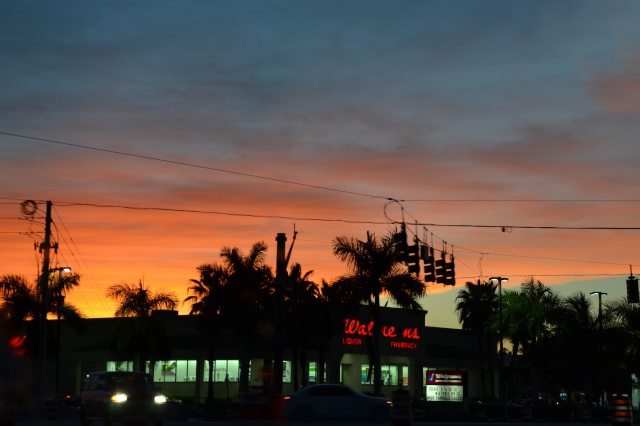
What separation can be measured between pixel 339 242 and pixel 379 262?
107 inches

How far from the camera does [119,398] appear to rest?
29.3m

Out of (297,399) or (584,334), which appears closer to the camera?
(297,399)

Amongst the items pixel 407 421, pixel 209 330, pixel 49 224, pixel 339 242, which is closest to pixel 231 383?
pixel 209 330

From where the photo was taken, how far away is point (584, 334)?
256ft

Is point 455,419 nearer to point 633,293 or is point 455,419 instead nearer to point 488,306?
point 633,293

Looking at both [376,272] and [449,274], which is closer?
[449,274]

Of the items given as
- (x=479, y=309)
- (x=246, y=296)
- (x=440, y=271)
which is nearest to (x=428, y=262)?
(x=440, y=271)

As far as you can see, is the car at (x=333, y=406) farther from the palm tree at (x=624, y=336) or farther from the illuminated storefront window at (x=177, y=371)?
the illuminated storefront window at (x=177, y=371)

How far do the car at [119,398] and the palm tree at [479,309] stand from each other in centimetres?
6410

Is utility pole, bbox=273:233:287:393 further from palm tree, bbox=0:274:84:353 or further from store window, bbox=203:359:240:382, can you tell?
store window, bbox=203:359:240:382

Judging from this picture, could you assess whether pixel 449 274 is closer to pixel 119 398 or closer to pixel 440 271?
pixel 440 271

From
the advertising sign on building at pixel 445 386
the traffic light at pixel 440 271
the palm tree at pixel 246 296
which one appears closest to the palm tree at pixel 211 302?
the palm tree at pixel 246 296

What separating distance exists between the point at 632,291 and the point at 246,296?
96.2 feet

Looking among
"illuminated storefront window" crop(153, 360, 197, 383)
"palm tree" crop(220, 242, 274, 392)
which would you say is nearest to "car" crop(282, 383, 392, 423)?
"palm tree" crop(220, 242, 274, 392)
